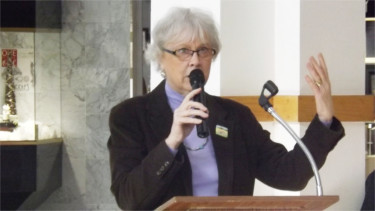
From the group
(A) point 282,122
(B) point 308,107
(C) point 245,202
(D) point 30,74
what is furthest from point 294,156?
(D) point 30,74

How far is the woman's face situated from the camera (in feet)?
4.86

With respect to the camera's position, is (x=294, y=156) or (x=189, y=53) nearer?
(x=189, y=53)

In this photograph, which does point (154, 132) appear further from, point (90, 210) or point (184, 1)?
point (90, 210)

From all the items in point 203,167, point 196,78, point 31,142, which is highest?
point 196,78

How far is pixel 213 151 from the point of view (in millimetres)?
1513

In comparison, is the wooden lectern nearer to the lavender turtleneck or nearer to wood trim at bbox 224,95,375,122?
the lavender turtleneck

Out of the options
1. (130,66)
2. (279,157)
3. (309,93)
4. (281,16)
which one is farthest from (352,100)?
(130,66)

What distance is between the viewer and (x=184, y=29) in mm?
1490

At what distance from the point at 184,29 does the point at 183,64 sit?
0.27 ft

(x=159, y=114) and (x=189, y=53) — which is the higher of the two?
(x=189, y=53)

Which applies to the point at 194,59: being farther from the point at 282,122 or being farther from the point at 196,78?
the point at 282,122

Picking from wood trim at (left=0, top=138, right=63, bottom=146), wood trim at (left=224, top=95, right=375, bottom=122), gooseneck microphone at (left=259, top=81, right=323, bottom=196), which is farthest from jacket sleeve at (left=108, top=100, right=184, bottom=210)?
wood trim at (left=0, top=138, right=63, bottom=146)

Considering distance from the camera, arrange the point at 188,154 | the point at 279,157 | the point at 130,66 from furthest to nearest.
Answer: the point at 130,66 → the point at 279,157 → the point at 188,154

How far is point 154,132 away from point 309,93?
1.19 metres
